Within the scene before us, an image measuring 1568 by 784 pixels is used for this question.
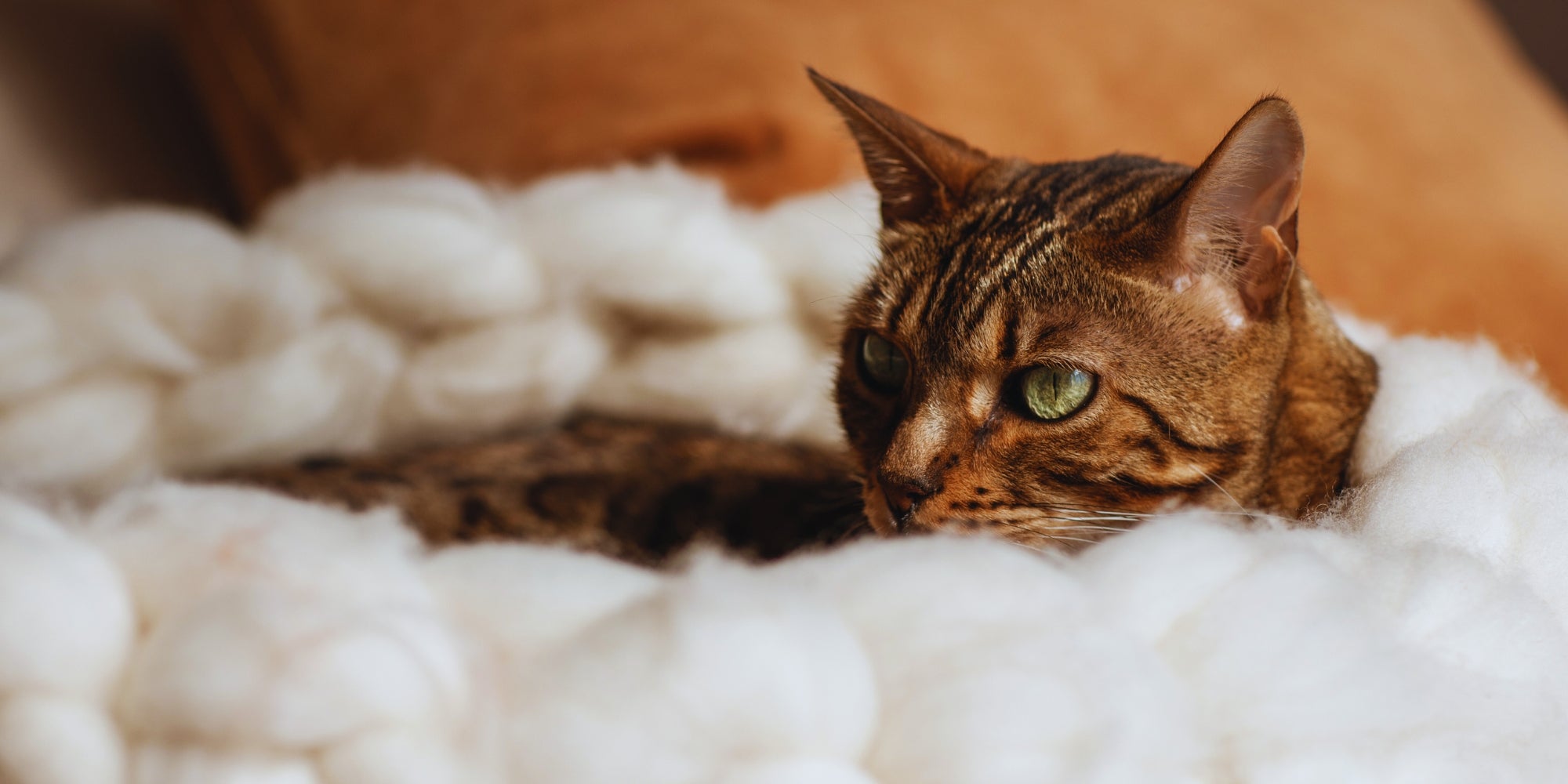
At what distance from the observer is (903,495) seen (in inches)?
28.7

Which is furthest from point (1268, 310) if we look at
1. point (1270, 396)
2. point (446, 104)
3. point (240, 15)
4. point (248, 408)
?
point (240, 15)

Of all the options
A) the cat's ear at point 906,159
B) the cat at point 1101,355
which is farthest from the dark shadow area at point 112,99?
the cat's ear at point 906,159

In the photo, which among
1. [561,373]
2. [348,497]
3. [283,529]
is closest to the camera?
[283,529]

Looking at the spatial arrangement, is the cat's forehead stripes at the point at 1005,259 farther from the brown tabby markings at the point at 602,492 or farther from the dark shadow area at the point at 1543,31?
the dark shadow area at the point at 1543,31

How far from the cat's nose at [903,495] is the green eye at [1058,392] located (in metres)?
0.09

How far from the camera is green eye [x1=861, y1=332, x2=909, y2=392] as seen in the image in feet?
2.69

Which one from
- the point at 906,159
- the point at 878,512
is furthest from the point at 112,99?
the point at 878,512

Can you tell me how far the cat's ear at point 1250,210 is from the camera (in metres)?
0.66

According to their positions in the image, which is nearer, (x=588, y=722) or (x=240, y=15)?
(x=588, y=722)

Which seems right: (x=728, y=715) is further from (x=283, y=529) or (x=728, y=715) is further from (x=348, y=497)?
(x=348, y=497)

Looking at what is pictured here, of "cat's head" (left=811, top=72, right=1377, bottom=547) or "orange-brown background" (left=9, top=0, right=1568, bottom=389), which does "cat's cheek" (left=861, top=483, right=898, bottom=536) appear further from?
"orange-brown background" (left=9, top=0, right=1568, bottom=389)

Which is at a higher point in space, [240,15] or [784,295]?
[240,15]

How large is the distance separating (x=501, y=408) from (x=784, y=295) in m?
0.31

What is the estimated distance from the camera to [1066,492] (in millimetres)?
726
